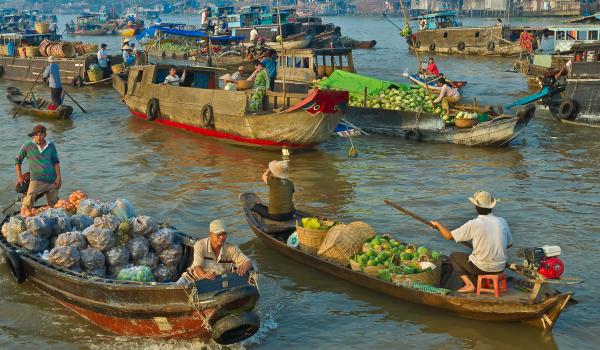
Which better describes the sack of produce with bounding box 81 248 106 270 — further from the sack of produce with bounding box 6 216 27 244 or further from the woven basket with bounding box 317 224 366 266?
the woven basket with bounding box 317 224 366 266

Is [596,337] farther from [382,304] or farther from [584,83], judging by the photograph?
[584,83]

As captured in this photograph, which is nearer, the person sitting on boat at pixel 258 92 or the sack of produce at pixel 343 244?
the sack of produce at pixel 343 244

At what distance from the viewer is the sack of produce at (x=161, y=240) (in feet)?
31.3

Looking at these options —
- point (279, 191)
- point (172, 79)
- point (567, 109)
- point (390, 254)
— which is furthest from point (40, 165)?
point (567, 109)

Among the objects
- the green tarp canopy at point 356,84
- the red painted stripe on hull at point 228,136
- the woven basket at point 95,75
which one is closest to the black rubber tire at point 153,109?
the red painted stripe on hull at point 228,136

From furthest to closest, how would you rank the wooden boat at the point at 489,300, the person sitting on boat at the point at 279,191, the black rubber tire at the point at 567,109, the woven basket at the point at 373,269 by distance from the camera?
the black rubber tire at the point at 567,109, the person sitting on boat at the point at 279,191, the woven basket at the point at 373,269, the wooden boat at the point at 489,300

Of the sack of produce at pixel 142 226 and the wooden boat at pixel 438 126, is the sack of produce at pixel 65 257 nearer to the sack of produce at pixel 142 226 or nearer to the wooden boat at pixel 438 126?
the sack of produce at pixel 142 226

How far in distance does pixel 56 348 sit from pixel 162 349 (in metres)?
1.45

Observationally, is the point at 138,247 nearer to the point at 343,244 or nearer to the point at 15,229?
the point at 15,229

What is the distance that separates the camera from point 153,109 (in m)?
22.1

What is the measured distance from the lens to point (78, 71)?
3272cm

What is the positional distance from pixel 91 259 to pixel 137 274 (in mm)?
811

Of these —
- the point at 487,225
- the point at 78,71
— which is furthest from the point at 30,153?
the point at 78,71

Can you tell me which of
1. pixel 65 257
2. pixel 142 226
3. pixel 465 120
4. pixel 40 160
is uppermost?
pixel 40 160
